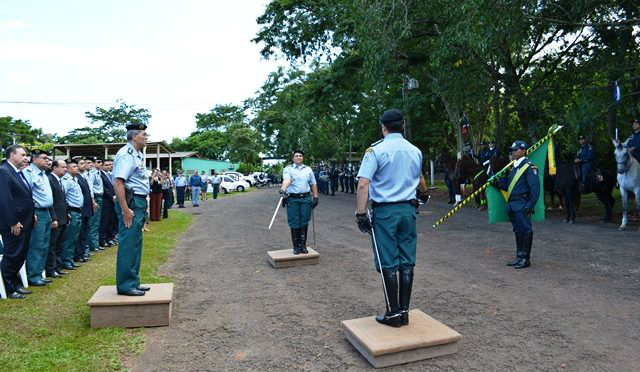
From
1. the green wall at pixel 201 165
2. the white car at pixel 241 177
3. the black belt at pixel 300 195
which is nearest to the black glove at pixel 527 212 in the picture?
the black belt at pixel 300 195

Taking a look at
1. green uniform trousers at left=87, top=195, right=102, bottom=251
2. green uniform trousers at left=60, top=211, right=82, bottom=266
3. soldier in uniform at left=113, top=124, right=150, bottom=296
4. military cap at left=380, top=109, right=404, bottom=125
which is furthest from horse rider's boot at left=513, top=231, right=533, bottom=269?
green uniform trousers at left=87, top=195, right=102, bottom=251

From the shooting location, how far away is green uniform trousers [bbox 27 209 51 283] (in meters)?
6.82

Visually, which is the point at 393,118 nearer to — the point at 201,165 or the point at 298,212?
the point at 298,212

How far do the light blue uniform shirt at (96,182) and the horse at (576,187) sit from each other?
12233mm

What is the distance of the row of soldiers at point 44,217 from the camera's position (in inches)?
250

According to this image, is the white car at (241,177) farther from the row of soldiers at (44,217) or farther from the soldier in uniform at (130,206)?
the soldier in uniform at (130,206)

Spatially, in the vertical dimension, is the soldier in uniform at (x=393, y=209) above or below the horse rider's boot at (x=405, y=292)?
above

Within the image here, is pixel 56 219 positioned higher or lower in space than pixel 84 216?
→ higher

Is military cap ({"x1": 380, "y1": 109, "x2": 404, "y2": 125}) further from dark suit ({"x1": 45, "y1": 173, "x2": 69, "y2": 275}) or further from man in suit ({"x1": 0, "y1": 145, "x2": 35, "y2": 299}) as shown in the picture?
dark suit ({"x1": 45, "y1": 173, "x2": 69, "y2": 275})

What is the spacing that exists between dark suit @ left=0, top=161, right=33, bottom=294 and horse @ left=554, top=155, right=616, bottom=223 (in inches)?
509

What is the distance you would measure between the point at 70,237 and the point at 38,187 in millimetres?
1513

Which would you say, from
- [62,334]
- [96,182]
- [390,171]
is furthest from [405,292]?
[96,182]

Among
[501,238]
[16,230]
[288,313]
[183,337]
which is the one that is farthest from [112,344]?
[501,238]

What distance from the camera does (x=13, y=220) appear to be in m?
6.27
